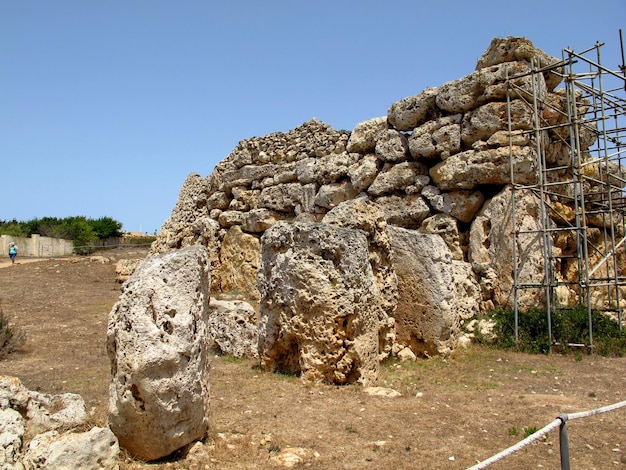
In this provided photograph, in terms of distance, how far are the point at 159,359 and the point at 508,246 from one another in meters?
7.43

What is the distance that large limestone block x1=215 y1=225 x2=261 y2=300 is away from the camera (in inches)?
506

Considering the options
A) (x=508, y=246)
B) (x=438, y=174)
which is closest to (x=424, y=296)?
(x=508, y=246)

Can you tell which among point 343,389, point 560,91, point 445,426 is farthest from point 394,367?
point 560,91

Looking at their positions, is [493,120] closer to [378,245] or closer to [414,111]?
[414,111]

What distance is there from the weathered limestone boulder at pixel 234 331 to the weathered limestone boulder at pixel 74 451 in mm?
4072

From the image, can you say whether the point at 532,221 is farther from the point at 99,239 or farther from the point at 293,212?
the point at 99,239

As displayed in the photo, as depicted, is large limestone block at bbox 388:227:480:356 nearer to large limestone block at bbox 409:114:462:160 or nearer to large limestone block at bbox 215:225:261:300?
large limestone block at bbox 409:114:462:160

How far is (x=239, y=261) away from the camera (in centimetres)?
1317

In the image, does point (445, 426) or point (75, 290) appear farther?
point (75, 290)

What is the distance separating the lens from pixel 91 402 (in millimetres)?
5426

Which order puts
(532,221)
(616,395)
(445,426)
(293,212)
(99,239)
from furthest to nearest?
(99,239) → (293,212) → (532,221) → (616,395) → (445,426)

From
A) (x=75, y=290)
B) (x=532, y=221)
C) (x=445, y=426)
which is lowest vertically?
(x=445, y=426)

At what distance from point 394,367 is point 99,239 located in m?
33.8

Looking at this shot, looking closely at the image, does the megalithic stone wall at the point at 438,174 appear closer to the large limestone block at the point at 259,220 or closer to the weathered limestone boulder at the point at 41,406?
the large limestone block at the point at 259,220
